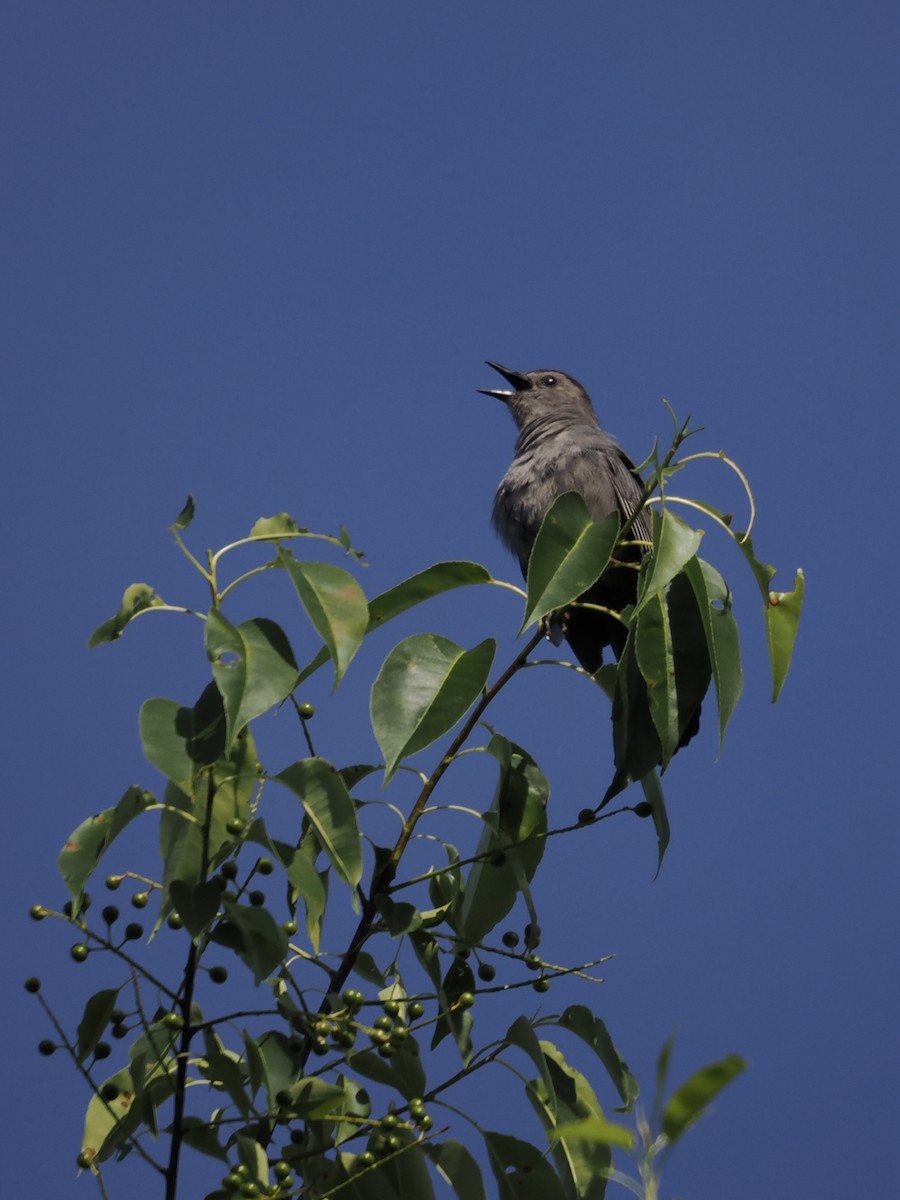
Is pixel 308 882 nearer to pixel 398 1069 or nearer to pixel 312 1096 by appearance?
pixel 312 1096

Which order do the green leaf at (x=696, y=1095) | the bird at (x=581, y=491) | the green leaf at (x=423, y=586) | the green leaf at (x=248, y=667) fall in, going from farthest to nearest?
the bird at (x=581, y=491)
the green leaf at (x=423, y=586)
the green leaf at (x=248, y=667)
the green leaf at (x=696, y=1095)

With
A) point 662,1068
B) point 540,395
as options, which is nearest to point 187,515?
point 662,1068

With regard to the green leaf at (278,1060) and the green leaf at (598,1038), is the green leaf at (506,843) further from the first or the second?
the green leaf at (278,1060)

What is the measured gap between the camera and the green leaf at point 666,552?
2.10 metres

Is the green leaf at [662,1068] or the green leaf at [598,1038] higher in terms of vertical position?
the green leaf at [598,1038]

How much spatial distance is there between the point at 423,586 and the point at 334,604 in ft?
1.27

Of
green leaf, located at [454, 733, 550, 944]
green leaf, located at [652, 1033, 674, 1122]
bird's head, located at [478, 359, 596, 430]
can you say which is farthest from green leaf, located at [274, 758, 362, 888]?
bird's head, located at [478, 359, 596, 430]

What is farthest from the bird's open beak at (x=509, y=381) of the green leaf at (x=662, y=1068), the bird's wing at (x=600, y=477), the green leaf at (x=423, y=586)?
the green leaf at (x=662, y=1068)

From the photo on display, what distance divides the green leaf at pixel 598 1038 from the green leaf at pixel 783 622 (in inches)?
27.7

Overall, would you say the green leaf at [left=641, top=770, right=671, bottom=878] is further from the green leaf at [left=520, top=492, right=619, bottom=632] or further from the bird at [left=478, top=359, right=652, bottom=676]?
the bird at [left=478, top=359, right=652, bottom=676]

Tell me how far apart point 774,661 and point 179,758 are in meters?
1.00

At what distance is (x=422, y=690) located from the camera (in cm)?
215

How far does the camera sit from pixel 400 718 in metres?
2.10

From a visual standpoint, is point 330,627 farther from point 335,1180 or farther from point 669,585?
point 335,1180
